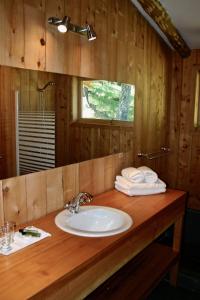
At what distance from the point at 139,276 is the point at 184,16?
7.09 ft

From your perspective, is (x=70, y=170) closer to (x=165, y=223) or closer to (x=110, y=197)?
(x=110, y=197)

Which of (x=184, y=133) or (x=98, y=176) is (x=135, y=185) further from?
(x=184, y=133)

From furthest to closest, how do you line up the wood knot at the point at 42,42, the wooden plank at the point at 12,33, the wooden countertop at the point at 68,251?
the wood knot at the point at 42,42, the wooden plank at the point at 12,33, the wooden countertop at the point at 68,251

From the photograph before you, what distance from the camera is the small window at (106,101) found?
7.21ft

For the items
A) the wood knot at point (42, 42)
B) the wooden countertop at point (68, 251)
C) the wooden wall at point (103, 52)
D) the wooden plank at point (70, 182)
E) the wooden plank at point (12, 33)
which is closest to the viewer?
the wooden countertop at point (68, 251)

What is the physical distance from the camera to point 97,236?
1.60 meters

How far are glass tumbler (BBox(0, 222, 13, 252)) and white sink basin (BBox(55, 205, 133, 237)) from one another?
31cm

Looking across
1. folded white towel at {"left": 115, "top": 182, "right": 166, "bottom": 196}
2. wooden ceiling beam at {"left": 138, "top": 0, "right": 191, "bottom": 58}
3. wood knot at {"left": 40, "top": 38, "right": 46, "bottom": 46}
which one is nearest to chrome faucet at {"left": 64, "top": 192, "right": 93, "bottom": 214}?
folded white towel at {"left": 115, "top": 182, "right": 166, "bottom": 196}

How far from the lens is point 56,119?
1.95 m

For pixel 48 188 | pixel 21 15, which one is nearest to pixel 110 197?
pixel 48 188

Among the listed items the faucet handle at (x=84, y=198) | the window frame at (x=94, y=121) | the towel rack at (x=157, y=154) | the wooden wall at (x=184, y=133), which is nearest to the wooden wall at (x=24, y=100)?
the window frame at (x=94, y=121)

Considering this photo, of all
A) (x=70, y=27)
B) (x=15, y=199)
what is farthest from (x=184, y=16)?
(x=15, y=199)

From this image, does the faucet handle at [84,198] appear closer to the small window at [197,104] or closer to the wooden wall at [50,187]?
the wooden wall at [50,187]

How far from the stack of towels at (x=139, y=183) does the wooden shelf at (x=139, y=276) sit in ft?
2.07
